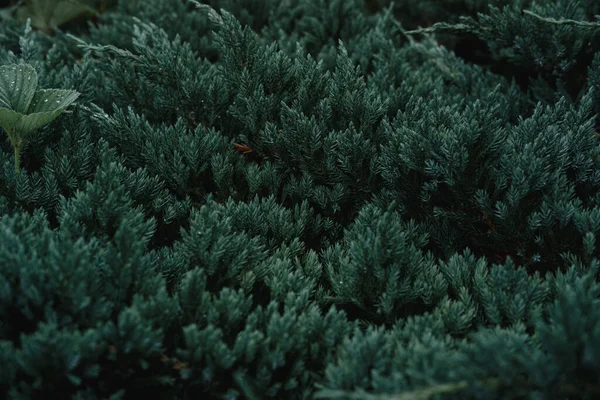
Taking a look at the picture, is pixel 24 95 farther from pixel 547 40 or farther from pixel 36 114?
pixel 547 40

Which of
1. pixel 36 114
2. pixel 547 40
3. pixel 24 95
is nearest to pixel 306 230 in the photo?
pixel 36 114

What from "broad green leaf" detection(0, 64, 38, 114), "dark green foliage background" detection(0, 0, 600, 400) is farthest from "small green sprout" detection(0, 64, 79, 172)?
"dark green foliage background" detection(0, 0, 600, 400)

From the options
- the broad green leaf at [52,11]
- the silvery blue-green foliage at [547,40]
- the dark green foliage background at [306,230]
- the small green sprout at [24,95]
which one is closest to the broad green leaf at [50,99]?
the small green sprout at [24,95]

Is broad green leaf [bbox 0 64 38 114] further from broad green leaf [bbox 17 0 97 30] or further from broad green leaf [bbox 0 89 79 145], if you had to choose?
broad green leaf [bbox 17 0 97 30]

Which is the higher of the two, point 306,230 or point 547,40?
point 547,40

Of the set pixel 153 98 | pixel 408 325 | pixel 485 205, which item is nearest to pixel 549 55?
pixel 485 205

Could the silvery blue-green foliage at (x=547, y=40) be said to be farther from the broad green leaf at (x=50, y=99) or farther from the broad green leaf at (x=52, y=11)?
the broad green leaf at (x=52, y=11)
